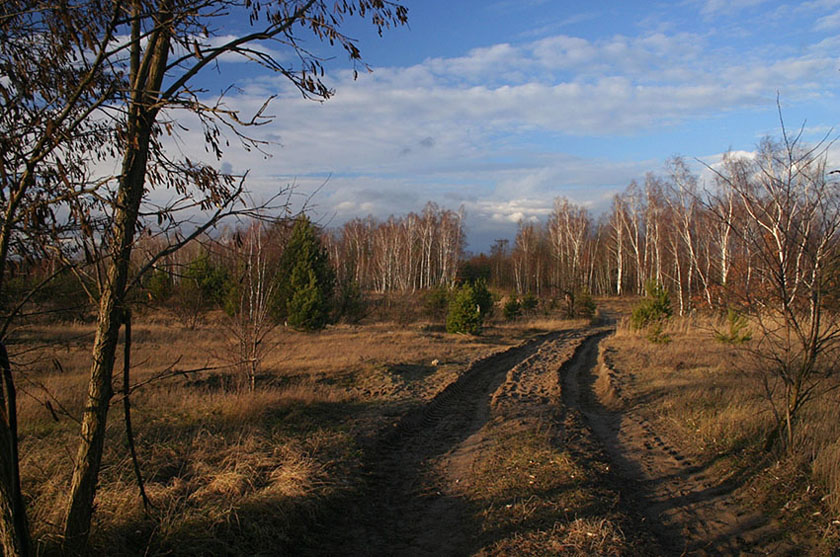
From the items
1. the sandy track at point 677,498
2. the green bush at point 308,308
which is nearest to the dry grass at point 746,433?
the sandy track at point 677,498

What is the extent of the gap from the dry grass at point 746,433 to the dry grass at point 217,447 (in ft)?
15.1

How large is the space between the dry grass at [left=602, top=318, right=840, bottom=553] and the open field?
3cm

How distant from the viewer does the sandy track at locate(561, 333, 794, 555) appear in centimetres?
490

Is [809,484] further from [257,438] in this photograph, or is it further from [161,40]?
[161,40]

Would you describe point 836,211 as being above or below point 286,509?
above

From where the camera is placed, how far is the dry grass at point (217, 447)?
13.7 ft

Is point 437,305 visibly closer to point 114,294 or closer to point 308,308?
point 308,308

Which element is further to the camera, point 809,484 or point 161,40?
point 809,484

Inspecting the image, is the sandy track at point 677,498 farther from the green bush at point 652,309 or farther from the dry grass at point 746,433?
the green bush at point 652,309

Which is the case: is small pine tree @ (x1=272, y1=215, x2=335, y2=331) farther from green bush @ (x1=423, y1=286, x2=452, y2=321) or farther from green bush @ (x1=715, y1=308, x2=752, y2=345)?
green bush @ (x1=715, y1=308, x2=752, y2=345)

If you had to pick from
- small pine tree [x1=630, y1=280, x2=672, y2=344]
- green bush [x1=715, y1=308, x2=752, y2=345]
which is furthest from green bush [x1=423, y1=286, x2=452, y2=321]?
green bush [x1=715, y1=308, x2=752, y2=345]

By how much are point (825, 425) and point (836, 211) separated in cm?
287

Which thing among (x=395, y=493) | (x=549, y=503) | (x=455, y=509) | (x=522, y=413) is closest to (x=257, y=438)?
(x=395, y=493)

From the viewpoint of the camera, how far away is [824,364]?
12359 millimetres
